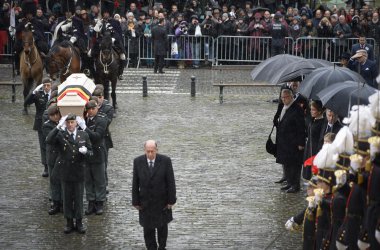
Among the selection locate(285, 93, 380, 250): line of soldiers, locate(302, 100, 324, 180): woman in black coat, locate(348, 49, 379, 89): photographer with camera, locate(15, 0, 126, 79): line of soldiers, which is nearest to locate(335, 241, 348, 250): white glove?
locate(285, 93, 380, 250): line of soldiers

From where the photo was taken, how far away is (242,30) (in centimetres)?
3325

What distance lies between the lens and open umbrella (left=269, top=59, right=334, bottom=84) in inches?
677

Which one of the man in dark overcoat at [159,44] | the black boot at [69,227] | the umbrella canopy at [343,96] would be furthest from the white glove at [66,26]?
the umbrella canopy at [343,96]

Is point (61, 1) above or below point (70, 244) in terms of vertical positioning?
above

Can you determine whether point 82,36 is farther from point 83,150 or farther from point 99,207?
point 83,150

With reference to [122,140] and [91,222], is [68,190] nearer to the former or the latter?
[91,222]

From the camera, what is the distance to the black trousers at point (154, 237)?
1378 centimetres

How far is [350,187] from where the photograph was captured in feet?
37.9

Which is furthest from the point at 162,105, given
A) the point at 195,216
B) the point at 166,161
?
the point at 166,161

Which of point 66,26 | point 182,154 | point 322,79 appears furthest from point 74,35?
point 322,79

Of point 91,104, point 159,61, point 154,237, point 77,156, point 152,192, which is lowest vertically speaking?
point 154,237

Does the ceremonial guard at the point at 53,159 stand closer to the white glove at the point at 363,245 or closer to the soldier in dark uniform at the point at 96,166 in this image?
the soldier in dark uniform at the point at 96,166

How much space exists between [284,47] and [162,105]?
7.76m

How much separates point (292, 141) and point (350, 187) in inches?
234
